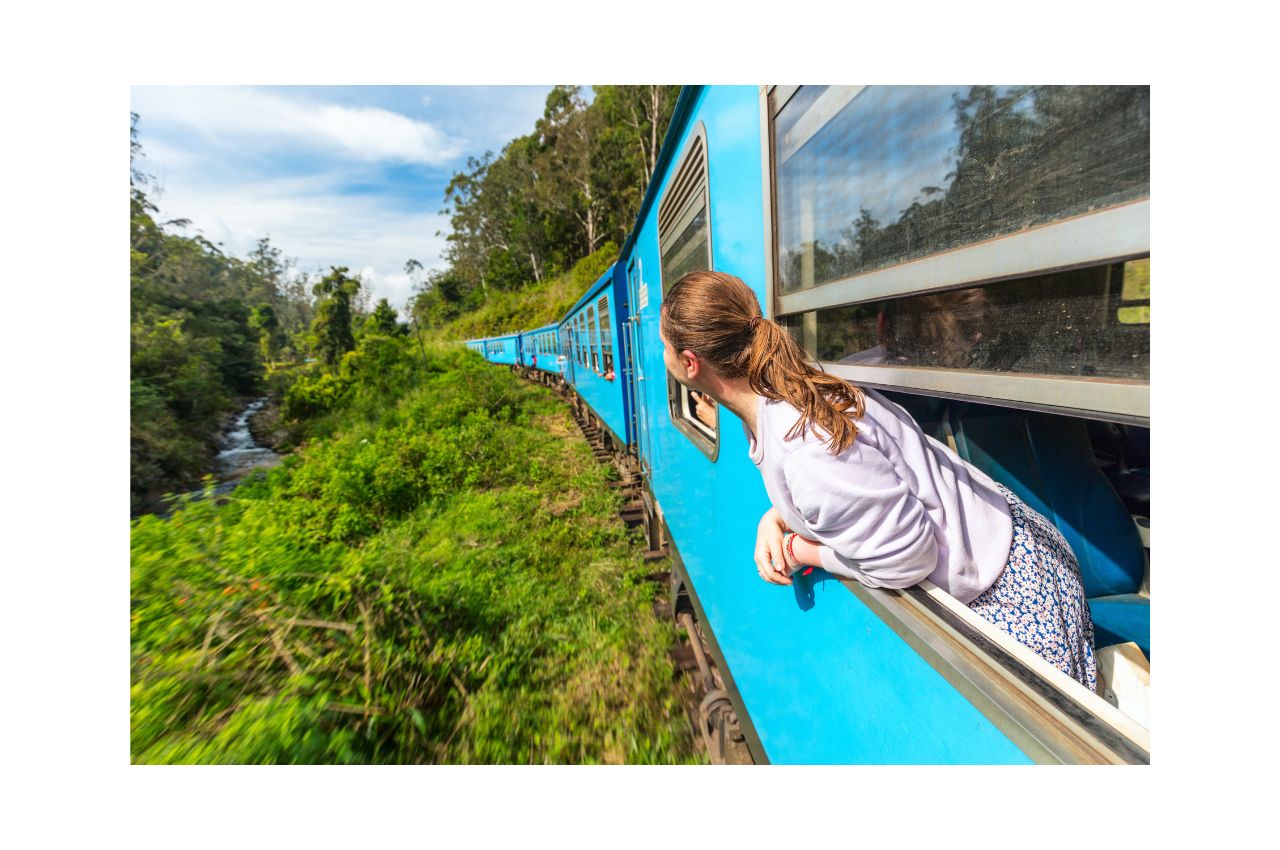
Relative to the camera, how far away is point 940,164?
2.73 ft

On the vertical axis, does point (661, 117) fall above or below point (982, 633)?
above

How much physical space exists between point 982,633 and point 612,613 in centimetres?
320

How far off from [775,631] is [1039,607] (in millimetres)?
719

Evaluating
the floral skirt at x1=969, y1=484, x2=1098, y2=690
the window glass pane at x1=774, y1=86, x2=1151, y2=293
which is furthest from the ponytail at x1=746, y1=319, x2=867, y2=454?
the floral skirt at x1=969, y1=484, x2=1098, y2=690

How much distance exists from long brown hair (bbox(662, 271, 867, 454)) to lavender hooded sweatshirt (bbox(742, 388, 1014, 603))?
0.11ft

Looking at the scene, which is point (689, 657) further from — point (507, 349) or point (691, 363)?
point (507, 349)

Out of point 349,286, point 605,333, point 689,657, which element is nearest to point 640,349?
point 689,657

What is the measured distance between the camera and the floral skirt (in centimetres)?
104

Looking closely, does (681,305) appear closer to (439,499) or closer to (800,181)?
(800,181)

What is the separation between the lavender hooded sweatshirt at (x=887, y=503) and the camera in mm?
928

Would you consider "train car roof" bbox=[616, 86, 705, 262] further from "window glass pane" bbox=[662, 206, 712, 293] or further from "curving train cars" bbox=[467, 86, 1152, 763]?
"window glass pane" bbox=[662, 206, 712, 293]

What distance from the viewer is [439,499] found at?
6.79 m

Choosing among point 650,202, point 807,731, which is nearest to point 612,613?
point 807,731

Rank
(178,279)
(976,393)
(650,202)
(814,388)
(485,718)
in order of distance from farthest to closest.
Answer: (178,279), (650,202), (485,718), (814,388), (976,393)
